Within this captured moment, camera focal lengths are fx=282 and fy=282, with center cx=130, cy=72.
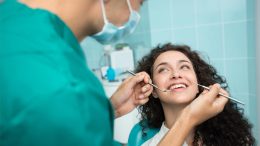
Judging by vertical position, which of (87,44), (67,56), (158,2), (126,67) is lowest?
(126,67)

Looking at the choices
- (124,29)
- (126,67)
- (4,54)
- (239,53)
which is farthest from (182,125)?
(126,67)

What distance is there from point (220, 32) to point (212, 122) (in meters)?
0.91

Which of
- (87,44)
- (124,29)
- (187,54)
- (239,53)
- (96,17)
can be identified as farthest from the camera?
(87,44)

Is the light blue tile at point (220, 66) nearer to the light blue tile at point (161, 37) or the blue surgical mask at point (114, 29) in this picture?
the light blue tile at point (161, 37)

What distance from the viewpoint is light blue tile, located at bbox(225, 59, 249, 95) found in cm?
205

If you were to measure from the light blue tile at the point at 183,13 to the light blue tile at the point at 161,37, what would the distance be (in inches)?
3.9

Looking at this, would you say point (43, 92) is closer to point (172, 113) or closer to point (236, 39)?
point (172, 113)

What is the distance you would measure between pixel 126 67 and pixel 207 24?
90 centimetres

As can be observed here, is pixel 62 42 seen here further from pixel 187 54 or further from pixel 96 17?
pixel 187 54

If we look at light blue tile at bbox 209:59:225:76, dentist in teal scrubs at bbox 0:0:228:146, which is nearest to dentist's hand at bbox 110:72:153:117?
dentist in teal scrubs at bbox 0:0:228:146

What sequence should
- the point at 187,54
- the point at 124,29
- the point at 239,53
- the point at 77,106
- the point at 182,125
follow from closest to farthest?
the point at 77,106 → the point at 124,29 → the point at 182,125 → the point at 187,54 → the point at 239,53

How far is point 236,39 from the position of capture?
204 cm

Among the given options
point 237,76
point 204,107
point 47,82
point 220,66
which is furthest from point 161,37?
point 47,82

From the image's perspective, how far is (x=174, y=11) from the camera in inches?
91.4
